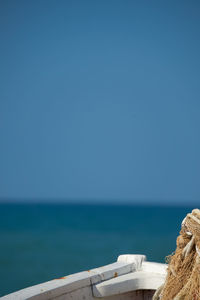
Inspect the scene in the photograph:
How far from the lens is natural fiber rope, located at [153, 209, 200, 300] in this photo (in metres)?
3.56

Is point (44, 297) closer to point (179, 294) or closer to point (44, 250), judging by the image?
point (179, 294)

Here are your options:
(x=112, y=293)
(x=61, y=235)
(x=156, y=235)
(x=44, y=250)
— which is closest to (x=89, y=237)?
(x=61, y=235)

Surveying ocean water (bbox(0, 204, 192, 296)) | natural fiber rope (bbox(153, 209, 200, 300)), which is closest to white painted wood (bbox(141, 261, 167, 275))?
natural fiber rope (bbox(153, 209, 200, 300))

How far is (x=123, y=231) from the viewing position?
39688mm

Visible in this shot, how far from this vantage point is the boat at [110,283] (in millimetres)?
4178

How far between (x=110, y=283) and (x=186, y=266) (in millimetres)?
1095

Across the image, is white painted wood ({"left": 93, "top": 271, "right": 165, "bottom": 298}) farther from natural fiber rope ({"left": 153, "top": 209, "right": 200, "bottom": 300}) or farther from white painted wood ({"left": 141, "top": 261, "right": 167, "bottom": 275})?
natural fiber rope ({"left": 153, "top": 209, "right": 200, "bottom": 300})

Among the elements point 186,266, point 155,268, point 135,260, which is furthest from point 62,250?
point 186,266

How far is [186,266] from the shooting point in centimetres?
373

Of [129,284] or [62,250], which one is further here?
[62,250]

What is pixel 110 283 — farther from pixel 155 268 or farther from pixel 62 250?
pixel 62 250

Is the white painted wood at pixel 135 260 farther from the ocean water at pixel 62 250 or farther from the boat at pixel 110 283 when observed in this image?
the ocean water at pixel 62 250

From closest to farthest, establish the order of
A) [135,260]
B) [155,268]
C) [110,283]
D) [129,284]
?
1. [110,283]
2. [129,284]
3. [155,268]
4. [135,260]

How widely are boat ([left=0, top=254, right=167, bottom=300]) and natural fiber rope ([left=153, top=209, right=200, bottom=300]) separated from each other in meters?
0.83
